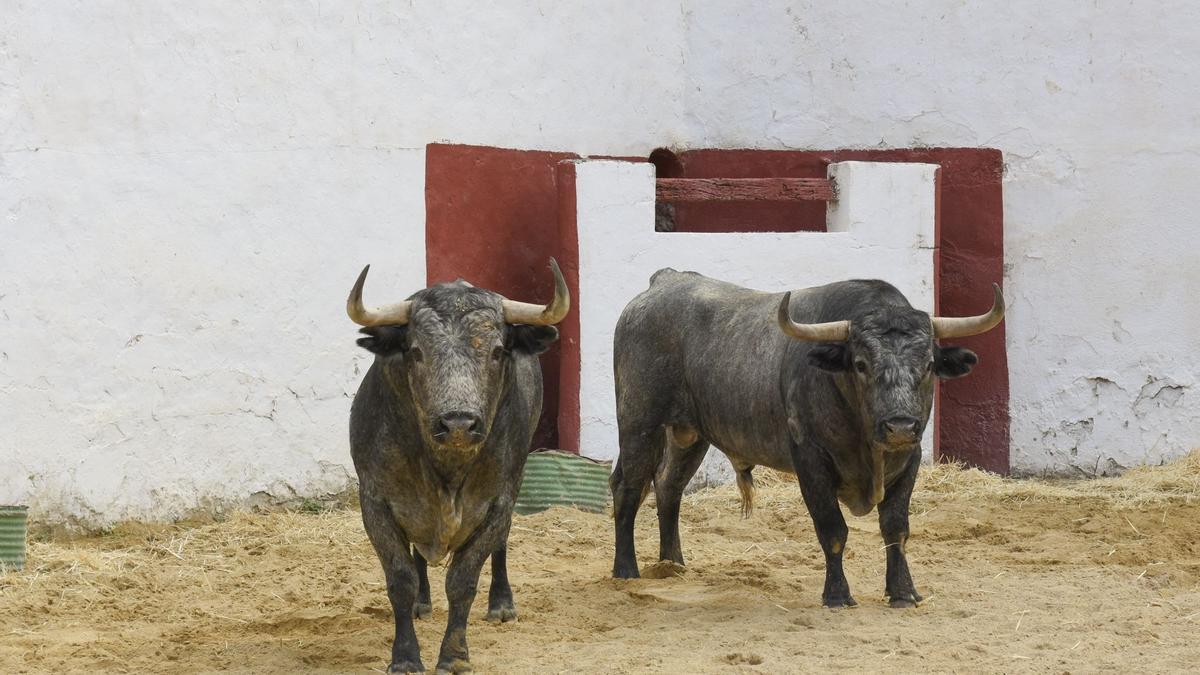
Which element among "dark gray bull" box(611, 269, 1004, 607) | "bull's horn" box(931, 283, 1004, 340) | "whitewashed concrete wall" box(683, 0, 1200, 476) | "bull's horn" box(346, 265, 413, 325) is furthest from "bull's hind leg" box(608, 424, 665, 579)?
"whitewashed concrete wall" box(683, 0, 1200, 476)

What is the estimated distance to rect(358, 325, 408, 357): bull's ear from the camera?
5961 mm

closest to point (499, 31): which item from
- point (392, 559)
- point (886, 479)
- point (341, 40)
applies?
point (341, 40)

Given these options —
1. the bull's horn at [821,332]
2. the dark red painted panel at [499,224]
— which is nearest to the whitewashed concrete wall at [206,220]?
the dark red painted panel at [499,224]

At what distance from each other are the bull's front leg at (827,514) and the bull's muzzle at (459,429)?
2093mm

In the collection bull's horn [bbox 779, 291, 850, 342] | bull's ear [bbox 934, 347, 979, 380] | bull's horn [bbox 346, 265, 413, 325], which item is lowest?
bull's ear [bbox 934, 347, 979, 380]

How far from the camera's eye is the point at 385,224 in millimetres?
10117

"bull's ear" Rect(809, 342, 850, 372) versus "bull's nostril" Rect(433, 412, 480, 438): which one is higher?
"bull's ear" Rect(809, 342, 850, 372)

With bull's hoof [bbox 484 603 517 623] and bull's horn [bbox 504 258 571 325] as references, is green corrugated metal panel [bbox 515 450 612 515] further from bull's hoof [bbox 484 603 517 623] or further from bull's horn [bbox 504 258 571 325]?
bull's horn [bbox 504 258 571 325]

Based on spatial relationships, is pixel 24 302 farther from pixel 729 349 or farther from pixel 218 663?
pixel 729 349

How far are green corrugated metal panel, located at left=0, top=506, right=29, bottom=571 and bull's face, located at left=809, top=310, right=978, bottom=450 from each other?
3.97 m

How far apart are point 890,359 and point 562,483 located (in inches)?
145

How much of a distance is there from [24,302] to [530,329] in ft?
12.1

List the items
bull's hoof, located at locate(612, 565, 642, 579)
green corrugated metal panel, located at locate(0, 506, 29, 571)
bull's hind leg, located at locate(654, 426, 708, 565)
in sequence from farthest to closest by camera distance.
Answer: bull's hind leg, located at locate(654, 426, 708, 565), bull's hoof, located at locate(612, 565, 642, 579), green corrugated metal panel, located at locate(0, 506, 29, 571)

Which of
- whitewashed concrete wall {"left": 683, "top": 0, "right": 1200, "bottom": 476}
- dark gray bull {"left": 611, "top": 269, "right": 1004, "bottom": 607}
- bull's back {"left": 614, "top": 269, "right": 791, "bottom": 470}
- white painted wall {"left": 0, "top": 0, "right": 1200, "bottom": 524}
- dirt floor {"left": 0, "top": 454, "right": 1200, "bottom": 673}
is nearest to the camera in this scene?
dirt floor {"left": 0, "top": 454, "right": 1200, "bottom": 673}
